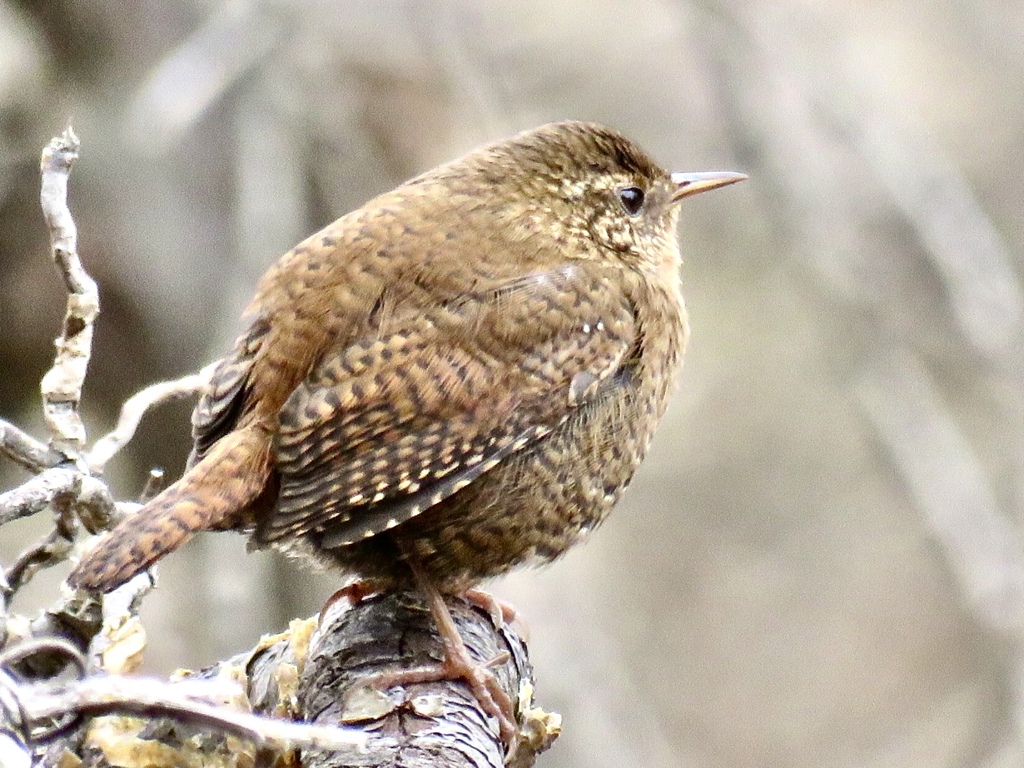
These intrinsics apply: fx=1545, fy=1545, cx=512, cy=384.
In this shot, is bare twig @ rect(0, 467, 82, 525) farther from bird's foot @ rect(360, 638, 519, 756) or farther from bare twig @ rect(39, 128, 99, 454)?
bird's foot @ rect(360, 638, 519, 756)

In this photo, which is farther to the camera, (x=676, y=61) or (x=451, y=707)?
(x=676, y=61)

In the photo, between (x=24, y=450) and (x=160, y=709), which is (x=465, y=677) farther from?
(x=160, y=709)

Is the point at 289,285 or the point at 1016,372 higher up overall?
the point at 289,285

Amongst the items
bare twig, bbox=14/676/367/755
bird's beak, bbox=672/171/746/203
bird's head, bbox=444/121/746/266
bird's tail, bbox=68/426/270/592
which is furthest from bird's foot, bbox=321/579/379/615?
bare twig, bbox=14/676/367/755

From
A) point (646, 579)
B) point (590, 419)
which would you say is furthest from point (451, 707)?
point (646, 579)

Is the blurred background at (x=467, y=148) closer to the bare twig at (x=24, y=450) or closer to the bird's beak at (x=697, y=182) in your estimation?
the bird's beak at (x=697, y=182)

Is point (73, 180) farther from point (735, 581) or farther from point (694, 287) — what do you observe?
point (735, 581)

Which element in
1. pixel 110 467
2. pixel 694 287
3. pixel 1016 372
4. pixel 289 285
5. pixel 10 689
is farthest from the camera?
pixel 694 287
